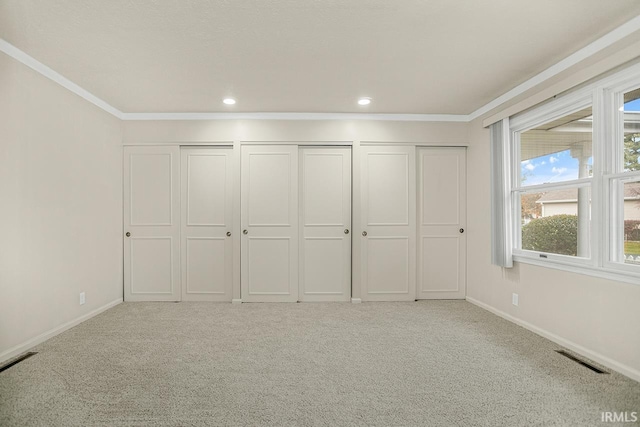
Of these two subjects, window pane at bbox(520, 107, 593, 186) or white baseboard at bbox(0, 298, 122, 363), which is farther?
window pane at bbox(520, 107, 593, 186)

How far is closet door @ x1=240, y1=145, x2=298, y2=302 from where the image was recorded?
4.34 meters

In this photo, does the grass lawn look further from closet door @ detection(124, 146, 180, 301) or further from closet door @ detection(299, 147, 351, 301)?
closet door @ detection(124, 146, 180, 301)

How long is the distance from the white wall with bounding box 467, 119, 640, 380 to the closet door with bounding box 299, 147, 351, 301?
1665 millimetres

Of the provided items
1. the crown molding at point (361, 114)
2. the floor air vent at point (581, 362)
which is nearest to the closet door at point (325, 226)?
the crown molding at point (361, 114)

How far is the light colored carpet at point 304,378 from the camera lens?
188 centimetres

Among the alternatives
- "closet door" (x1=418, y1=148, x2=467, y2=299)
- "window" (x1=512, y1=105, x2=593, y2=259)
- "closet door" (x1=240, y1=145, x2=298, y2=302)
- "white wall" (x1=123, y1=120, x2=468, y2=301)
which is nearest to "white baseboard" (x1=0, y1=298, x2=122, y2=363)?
"white wall" (x1=123, y1=120, x2=468, y2=301)

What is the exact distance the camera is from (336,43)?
2541mm

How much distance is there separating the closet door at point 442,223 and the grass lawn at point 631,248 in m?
2.03

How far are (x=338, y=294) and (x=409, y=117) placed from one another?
2.60 m

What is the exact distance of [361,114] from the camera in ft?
14.2

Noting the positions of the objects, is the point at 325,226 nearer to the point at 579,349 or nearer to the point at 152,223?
the point at 152,223

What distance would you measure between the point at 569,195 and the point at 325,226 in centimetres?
267

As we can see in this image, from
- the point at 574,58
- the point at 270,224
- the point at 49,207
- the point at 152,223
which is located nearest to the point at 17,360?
the point at 49,207

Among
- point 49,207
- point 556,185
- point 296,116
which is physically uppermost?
point 296,116
